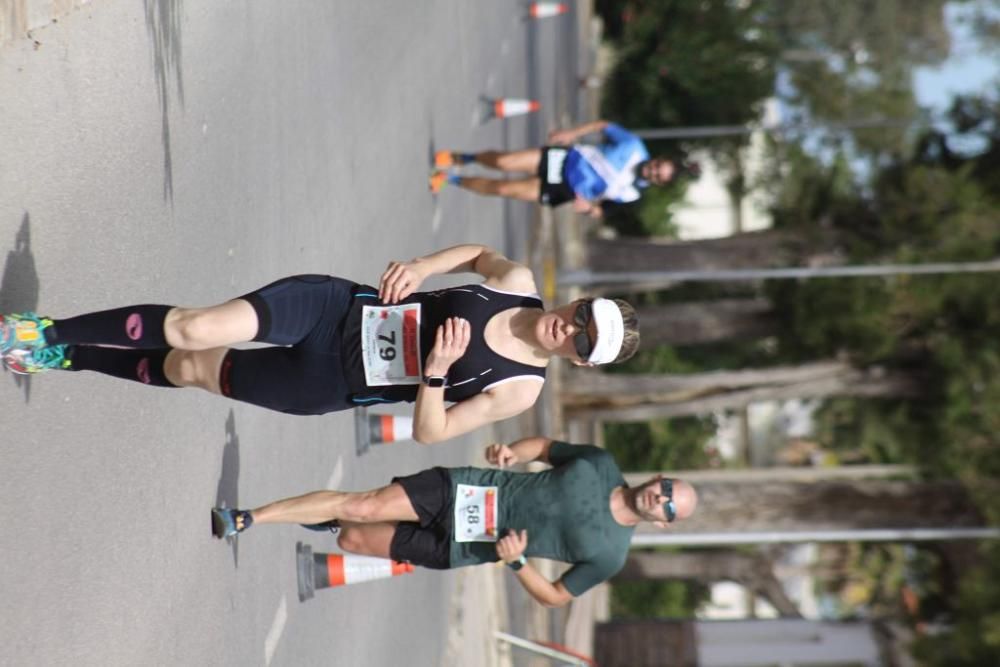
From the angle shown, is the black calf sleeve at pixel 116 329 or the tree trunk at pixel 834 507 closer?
the black calf sleeve at pixel 116 329

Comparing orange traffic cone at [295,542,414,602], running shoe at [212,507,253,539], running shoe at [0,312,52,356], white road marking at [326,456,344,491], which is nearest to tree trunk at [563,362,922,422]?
white road marking at [326,456,344,491]

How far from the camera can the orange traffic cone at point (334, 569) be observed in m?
7.06

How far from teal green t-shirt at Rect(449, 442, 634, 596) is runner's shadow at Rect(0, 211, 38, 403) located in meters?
2.69

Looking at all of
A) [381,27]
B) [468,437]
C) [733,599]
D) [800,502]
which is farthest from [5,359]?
[733,599]

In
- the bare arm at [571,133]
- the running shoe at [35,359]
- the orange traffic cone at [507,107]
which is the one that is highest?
the orange traffic cone at [507,107]

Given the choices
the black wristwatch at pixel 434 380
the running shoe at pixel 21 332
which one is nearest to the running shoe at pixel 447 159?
the black wristwatch at pixel 434 380

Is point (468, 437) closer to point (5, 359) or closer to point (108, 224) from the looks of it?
point (108, 224)

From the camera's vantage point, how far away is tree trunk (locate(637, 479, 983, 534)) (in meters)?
14.6

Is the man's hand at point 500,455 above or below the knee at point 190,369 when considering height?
below

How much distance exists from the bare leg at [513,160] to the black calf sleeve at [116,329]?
242 inches

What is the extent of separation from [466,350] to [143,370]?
1.43 m

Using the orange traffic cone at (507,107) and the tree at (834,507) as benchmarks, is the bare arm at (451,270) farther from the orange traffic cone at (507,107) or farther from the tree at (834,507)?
the tree at (834,507)

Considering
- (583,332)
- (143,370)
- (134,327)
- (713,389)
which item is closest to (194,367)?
(143,370)

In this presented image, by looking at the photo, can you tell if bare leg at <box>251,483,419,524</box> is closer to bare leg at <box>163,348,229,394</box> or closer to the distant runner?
bare leg at <box>163,348,229,394</box>
